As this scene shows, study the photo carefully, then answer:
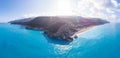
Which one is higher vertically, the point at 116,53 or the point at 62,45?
the point at 62,45

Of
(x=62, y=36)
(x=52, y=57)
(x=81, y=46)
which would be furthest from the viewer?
(x=62, y=36)

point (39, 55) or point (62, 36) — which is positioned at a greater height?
point (62, 36)

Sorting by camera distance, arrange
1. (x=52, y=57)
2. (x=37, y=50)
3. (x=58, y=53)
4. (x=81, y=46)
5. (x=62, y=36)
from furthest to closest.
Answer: (x=62, y=36) → (x=81, y=46) → (x=37, y=50) → (x=58, y=53) → (x=52, y=57)

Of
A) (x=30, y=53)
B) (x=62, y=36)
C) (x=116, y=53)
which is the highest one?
(x=62, y=36)

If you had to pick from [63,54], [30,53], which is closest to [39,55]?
[30,53]

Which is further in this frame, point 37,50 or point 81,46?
point 81,46

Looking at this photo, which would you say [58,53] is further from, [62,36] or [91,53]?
[62,36]

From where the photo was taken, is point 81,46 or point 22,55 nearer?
point 22,55

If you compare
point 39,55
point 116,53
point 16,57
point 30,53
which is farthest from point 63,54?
point 116,53

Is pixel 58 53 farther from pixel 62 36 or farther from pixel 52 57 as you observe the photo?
pixel 62 36
